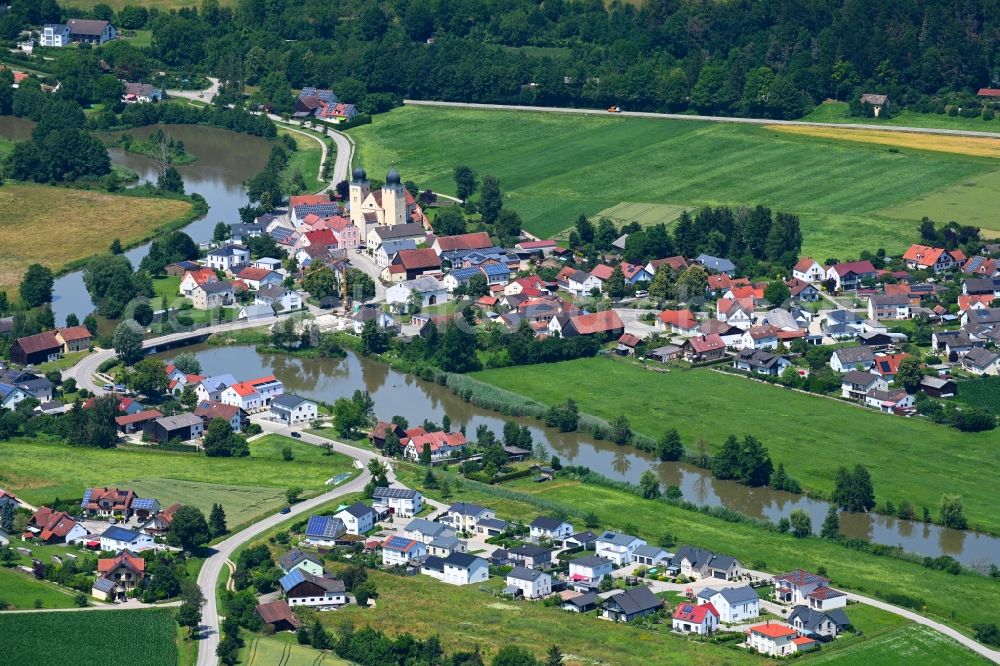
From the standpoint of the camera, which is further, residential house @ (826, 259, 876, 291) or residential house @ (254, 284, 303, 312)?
residential house @ (826, 259, 876, 291)

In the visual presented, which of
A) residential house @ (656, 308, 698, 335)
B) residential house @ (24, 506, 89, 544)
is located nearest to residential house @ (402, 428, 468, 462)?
residential house @ (24, 506, 89, 544)

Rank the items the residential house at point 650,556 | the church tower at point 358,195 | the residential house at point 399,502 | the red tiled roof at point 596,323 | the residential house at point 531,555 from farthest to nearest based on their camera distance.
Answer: the church tower at point 358,195
the red tiled roof at point 596,323
the residential house at point 399,502
the residential house at point 650,556
the residential house at point 531,555

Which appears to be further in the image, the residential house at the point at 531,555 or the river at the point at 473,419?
Answer: the river at the point at 473,419

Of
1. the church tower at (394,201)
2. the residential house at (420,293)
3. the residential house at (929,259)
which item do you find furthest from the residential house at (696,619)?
the church tower at (394,201)

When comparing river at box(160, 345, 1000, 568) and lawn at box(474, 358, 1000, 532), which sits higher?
lawn at box(474, 358, 1000, 532)

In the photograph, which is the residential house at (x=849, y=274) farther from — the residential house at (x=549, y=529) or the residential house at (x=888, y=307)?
the residential house at (x=549, y=529)

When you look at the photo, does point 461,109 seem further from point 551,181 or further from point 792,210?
point 792,210

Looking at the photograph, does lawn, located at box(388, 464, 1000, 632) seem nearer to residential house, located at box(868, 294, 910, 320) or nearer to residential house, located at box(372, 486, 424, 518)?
residential house, located at box(372, 486, 424, 518)
